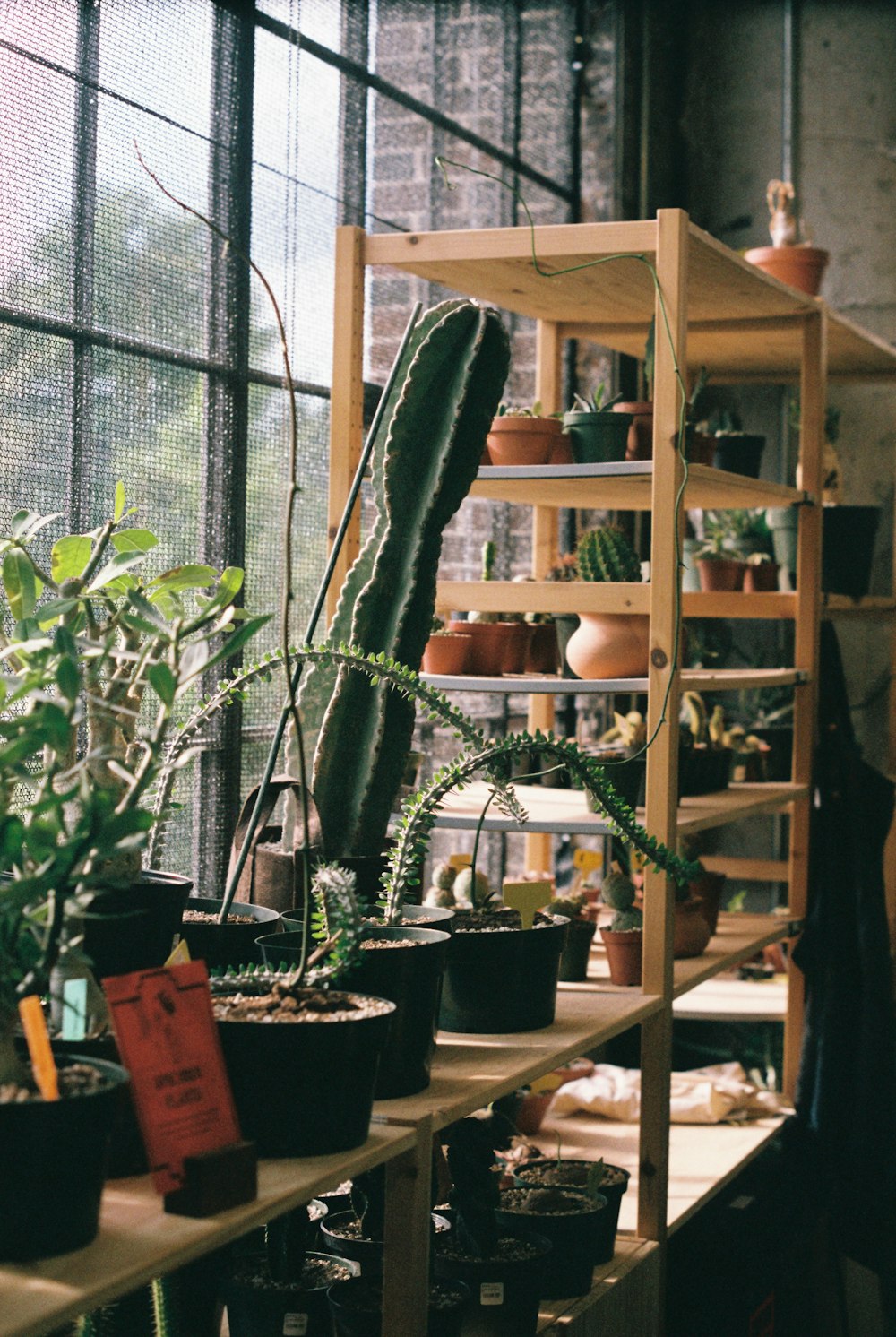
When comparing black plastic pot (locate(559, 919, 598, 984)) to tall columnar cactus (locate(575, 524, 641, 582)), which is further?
tall columnar cactus (locate(575, 524, 641, 582))

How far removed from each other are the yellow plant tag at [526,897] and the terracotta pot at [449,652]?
0.65 m

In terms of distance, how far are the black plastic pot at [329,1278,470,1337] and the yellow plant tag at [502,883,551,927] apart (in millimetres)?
489

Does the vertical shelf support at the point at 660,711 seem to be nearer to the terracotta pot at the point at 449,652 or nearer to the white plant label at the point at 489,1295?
the terracotta pot at the point at 449,652

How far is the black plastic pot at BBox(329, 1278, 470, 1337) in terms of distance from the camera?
1716 millimetres

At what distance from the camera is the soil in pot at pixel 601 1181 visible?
220cm

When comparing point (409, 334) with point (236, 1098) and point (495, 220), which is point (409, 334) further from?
point (495, 220)

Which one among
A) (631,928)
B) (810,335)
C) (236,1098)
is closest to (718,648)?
(810,335)

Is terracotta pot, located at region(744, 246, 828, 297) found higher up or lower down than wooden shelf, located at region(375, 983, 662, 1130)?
higher up

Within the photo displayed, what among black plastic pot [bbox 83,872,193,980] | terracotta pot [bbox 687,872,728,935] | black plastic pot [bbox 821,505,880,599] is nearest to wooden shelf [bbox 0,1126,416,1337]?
black plastic pot [bbox 83,872,193,980]

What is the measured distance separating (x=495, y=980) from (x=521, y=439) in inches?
40.7

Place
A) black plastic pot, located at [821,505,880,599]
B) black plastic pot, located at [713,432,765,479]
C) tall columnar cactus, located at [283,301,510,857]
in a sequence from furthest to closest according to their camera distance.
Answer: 1. black plastic pot, located at [821,505,880,599]
2. black plastic pot, located at [713,432,765,479]
3. tall columnar cactus, located at [283,301,510,857]

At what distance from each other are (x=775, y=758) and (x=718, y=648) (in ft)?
1.86

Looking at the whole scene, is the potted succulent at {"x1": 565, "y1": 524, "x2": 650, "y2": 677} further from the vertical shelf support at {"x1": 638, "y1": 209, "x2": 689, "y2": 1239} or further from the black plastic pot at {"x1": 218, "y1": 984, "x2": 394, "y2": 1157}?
the black plastic pot at {"x1": 218, "y1": 984, "x2": 394, "y2": 1157}

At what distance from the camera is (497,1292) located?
1.94 metres
